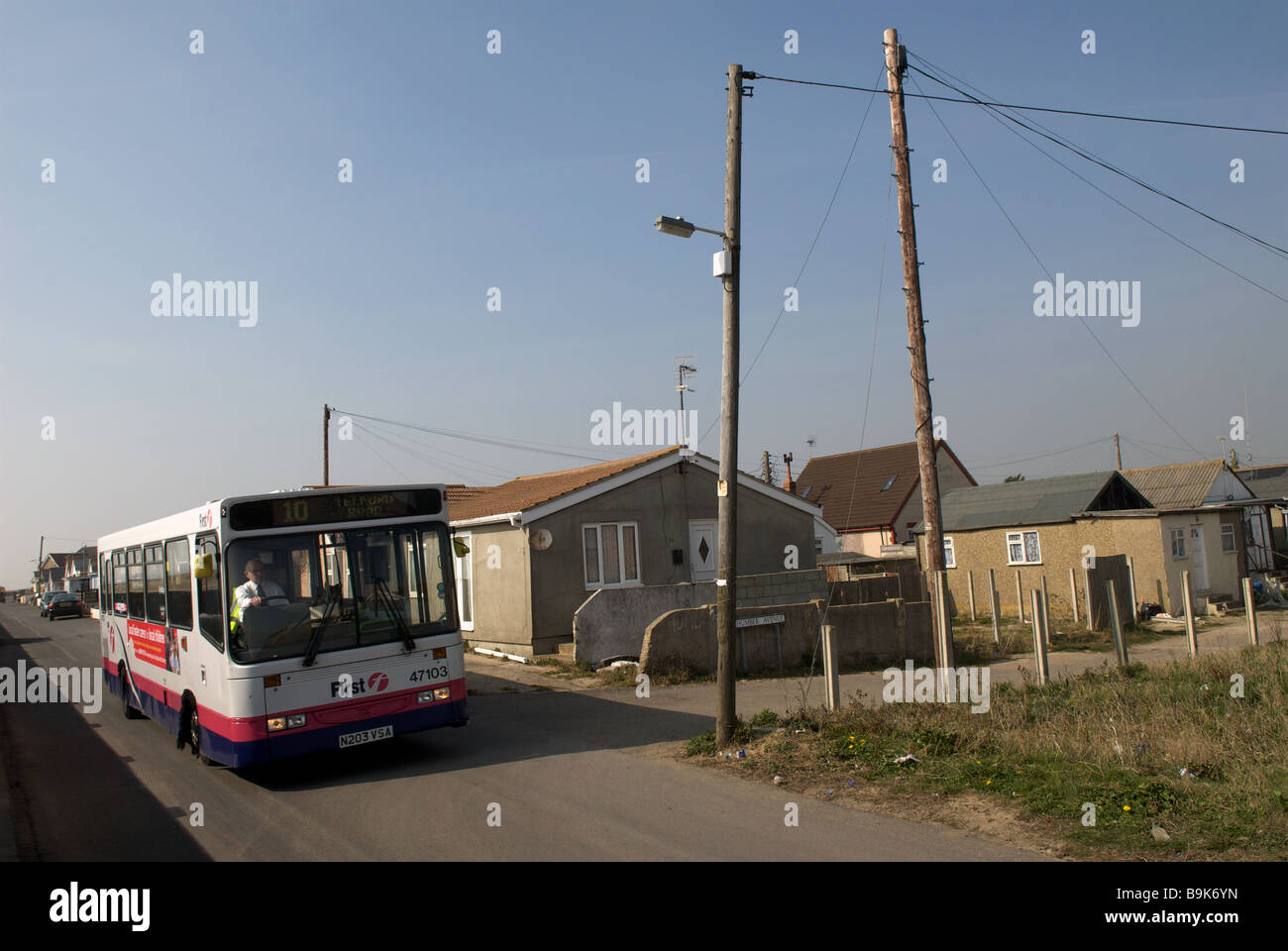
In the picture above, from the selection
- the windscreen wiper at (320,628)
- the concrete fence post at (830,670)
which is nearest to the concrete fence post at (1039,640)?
the concrete fence post at (830,670)

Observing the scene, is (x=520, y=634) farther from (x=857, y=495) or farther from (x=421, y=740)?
(x=857, y=495)


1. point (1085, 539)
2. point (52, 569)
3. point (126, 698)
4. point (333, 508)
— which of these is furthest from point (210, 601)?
point (52, 569)

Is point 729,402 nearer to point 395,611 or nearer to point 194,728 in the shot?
point 395,611

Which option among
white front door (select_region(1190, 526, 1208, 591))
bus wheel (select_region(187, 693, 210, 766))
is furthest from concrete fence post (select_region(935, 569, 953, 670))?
white front door (select_region(1190, 526, 1208, 591))

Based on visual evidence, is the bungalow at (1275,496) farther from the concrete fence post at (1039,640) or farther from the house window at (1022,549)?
the concrete fence post at (1039,640)

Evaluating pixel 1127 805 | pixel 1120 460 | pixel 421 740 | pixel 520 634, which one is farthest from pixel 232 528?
pixel 1120 460

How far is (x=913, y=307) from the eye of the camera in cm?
1533

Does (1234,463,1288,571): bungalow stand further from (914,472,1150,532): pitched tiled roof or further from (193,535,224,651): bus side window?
(193,535,224,651): bus side window

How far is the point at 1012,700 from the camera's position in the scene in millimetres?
11172

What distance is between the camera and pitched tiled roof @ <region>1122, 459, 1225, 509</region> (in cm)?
3228

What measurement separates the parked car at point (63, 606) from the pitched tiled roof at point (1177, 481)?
171ft

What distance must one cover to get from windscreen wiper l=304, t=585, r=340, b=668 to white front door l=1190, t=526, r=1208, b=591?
26027 mm

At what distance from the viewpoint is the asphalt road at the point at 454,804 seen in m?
6.80
